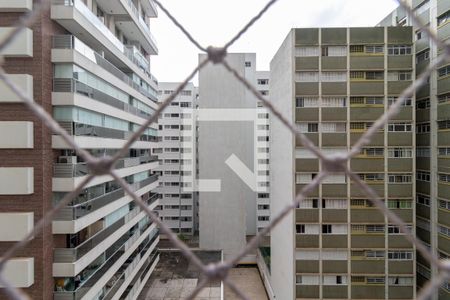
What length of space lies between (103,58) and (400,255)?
877cm

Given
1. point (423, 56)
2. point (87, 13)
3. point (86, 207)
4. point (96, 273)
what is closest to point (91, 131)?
point (86, 207)

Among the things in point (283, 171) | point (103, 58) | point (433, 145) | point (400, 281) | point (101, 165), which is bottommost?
point (400, 281)

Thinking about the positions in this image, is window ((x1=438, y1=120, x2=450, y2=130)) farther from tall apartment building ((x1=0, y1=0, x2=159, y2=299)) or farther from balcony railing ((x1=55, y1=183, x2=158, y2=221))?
balcony railing ((x1=55, y1=183, x2=158, y2=221))

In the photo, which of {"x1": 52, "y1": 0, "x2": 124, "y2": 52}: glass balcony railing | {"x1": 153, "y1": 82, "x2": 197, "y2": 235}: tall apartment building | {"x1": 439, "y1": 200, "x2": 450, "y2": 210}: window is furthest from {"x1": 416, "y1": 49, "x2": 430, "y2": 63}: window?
{"x1": 153, "y1": 82, "x2": 197, "y2": 235}: tall apartment building

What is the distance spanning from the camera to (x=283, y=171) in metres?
9.20

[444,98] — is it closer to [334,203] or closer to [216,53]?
[334,203]

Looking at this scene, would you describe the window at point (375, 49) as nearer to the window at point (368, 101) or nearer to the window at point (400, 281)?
the window at point (368, 101)

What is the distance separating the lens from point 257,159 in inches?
583

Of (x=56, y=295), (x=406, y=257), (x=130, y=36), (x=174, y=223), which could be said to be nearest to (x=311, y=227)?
(x=406, y=257)

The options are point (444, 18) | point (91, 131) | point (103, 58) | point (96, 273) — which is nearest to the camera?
point (91, 131)

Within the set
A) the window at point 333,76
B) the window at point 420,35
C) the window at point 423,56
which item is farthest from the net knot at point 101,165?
the window at point 420,35

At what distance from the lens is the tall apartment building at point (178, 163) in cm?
1672

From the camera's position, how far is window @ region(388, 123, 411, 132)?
8078 millimetres

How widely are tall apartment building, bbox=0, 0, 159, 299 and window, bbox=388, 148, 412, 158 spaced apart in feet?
23.0
